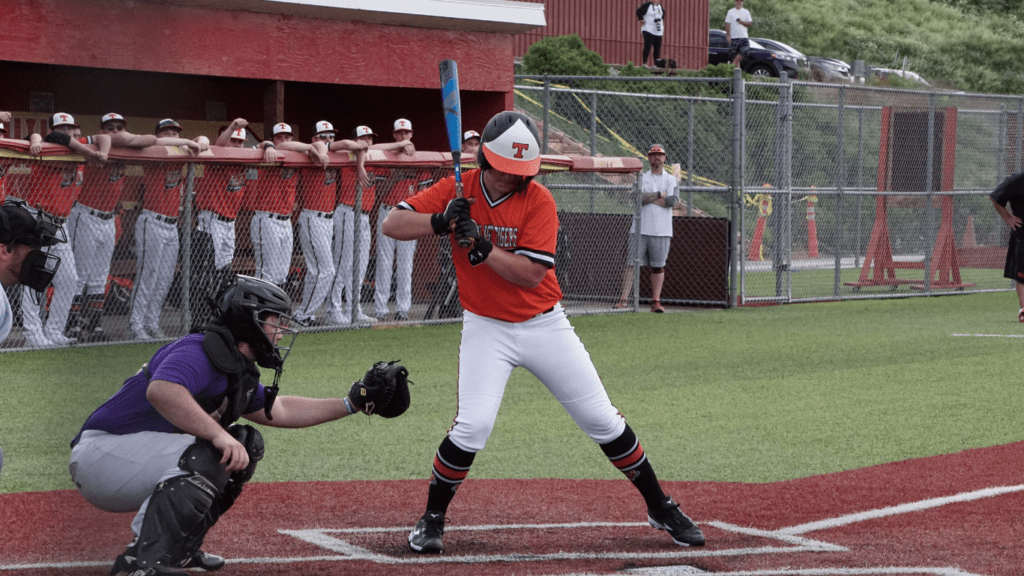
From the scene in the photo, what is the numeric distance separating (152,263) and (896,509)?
7.67m

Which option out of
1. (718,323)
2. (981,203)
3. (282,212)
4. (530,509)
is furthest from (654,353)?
(981,203)

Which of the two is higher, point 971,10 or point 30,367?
point 971,10

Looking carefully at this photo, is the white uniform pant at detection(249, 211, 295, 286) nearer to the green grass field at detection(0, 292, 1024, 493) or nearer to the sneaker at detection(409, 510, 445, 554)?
the green grass field at detection(0, 292, 1024, 493)

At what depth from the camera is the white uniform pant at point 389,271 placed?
43.0 ft

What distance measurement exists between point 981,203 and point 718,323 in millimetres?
13250

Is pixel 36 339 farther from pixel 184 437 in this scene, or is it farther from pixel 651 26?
pixel 651 26

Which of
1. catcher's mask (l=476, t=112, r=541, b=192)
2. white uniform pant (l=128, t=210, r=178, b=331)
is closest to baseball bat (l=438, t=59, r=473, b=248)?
catcher's mask (l=476, t=112, r=541, b=192)

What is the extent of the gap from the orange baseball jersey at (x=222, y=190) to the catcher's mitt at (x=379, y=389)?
7392mm

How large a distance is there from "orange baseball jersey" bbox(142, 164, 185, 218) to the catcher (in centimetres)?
698

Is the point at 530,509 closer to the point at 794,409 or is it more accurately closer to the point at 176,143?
the point at 794,409

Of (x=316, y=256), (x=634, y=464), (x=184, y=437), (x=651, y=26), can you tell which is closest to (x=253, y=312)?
(x=184, y=437)

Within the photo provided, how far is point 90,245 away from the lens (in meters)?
11.0

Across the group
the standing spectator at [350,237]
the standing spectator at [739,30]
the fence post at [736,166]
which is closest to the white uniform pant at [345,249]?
the standing spectator at [350,237]

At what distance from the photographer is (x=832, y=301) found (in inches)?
672
